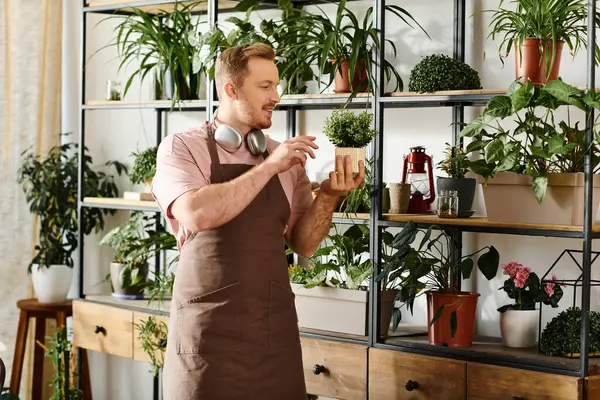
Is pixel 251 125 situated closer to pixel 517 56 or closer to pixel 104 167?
pixel 517 56

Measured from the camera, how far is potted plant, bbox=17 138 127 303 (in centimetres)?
491

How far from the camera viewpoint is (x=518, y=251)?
380 centimetres

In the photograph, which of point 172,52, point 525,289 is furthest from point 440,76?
point 172,52

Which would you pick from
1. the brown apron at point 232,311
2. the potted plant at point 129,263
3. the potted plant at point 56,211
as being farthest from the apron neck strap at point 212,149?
the potted plant at point 56,211

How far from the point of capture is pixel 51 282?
4.90m

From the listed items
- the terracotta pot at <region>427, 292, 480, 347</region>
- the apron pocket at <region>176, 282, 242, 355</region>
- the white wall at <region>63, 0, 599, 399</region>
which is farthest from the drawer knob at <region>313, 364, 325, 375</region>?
the apron pocket at <region>176, 282, 242, 355</region>

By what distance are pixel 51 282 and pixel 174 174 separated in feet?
7.41

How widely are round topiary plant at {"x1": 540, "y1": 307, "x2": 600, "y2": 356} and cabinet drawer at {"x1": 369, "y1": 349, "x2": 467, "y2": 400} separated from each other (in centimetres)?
29

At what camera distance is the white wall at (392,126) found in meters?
3.80

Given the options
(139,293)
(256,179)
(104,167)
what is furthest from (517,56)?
(104,167)

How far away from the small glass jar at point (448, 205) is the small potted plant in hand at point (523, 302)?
10.4 inches

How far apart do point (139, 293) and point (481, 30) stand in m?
1.92

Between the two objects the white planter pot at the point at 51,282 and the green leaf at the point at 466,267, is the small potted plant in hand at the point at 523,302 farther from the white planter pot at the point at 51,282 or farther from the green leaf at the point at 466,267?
the white planter pot at the point at 51,282

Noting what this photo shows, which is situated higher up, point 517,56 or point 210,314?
point 517,56
